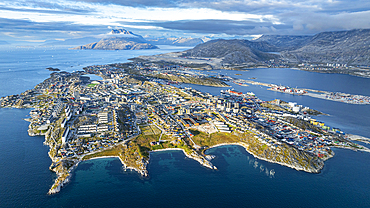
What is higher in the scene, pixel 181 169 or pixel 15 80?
pixel 181 169

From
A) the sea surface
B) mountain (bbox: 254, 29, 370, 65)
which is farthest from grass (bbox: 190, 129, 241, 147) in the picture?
mountain (bbox: 254, 29, 370, 65)

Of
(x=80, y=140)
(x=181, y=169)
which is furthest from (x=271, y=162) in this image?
(x=80, y=140)

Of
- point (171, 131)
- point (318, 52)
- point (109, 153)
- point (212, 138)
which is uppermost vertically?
point (318, 52)

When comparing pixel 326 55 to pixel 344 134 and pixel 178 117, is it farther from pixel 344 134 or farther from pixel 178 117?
pixel 178 117

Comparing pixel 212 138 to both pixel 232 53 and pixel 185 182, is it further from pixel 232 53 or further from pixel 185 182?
pixel 232 53

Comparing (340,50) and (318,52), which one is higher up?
(340,50)

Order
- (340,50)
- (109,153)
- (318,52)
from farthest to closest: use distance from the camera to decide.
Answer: (318,52)
(340,50)
(109,153)

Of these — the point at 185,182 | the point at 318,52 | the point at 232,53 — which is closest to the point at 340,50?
the point at 318,52

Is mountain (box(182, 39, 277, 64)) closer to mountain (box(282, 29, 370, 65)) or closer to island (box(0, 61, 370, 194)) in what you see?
mountain (box(282, 29, 370, 65))

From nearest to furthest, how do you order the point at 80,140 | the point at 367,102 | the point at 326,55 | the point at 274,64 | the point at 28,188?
the point at 28,188 < the point at 80,140 < the point at 367,102 < the point at 274,64 < the point at 326,55
